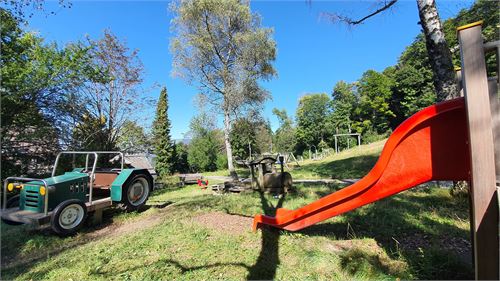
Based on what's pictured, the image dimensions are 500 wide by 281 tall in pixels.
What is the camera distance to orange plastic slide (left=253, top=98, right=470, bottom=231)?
2566 mm

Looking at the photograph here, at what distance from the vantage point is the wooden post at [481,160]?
80.7 inches

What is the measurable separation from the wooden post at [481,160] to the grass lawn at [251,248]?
3.31 feet

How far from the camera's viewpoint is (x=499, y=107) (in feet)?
6.92

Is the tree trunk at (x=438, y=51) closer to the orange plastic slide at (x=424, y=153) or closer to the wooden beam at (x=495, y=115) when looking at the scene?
the orange plastic slide at (x=424, y=153)

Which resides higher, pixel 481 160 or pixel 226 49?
pixel 226 49

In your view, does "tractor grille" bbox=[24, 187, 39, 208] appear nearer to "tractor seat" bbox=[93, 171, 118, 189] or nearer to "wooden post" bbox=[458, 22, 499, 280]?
"tractor seat" bbox=[93, 171, 118, 189]

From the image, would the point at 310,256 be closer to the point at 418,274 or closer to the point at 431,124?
the point at 418,274

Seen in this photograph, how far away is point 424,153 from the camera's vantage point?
8.86ft

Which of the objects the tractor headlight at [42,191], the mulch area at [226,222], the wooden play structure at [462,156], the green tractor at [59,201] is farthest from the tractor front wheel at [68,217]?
the wooden play structure at [462,156]

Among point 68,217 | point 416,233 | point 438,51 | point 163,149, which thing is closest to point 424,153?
point 416,233

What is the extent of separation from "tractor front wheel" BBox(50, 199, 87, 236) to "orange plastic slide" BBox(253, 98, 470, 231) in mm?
5173

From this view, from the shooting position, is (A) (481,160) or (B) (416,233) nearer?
(A) (481,160)

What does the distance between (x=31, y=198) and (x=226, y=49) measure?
14.3m

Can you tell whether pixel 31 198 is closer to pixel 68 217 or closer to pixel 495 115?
pixel 68 217
